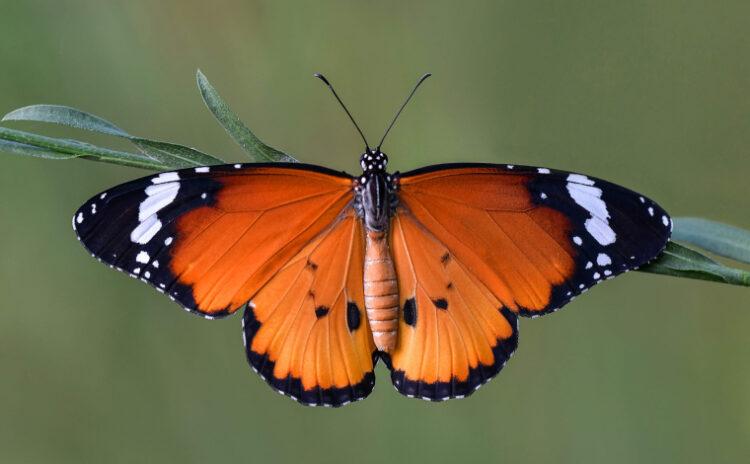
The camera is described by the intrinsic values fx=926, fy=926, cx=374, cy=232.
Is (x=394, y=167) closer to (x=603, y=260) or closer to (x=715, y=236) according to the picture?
(x=603, y=260)

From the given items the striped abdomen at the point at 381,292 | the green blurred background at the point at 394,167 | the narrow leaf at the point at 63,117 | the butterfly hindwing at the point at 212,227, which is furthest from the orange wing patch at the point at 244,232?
the green blurred background at the point at 394,167

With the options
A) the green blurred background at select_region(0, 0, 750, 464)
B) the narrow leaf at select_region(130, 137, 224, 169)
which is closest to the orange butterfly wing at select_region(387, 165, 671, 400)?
the narrow leaf at select_region(130, 137, 224, 169)

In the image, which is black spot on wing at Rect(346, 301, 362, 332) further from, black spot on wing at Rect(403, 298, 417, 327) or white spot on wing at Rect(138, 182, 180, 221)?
white spot on wing at Rect(138, 182, 180, 221)

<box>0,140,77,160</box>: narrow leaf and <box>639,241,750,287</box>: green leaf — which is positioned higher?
<box>0,140,77,160</box>: narrow leaf

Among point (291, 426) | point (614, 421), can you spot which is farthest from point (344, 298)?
point (614, 421)

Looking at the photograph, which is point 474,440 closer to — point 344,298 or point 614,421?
point 614,421
